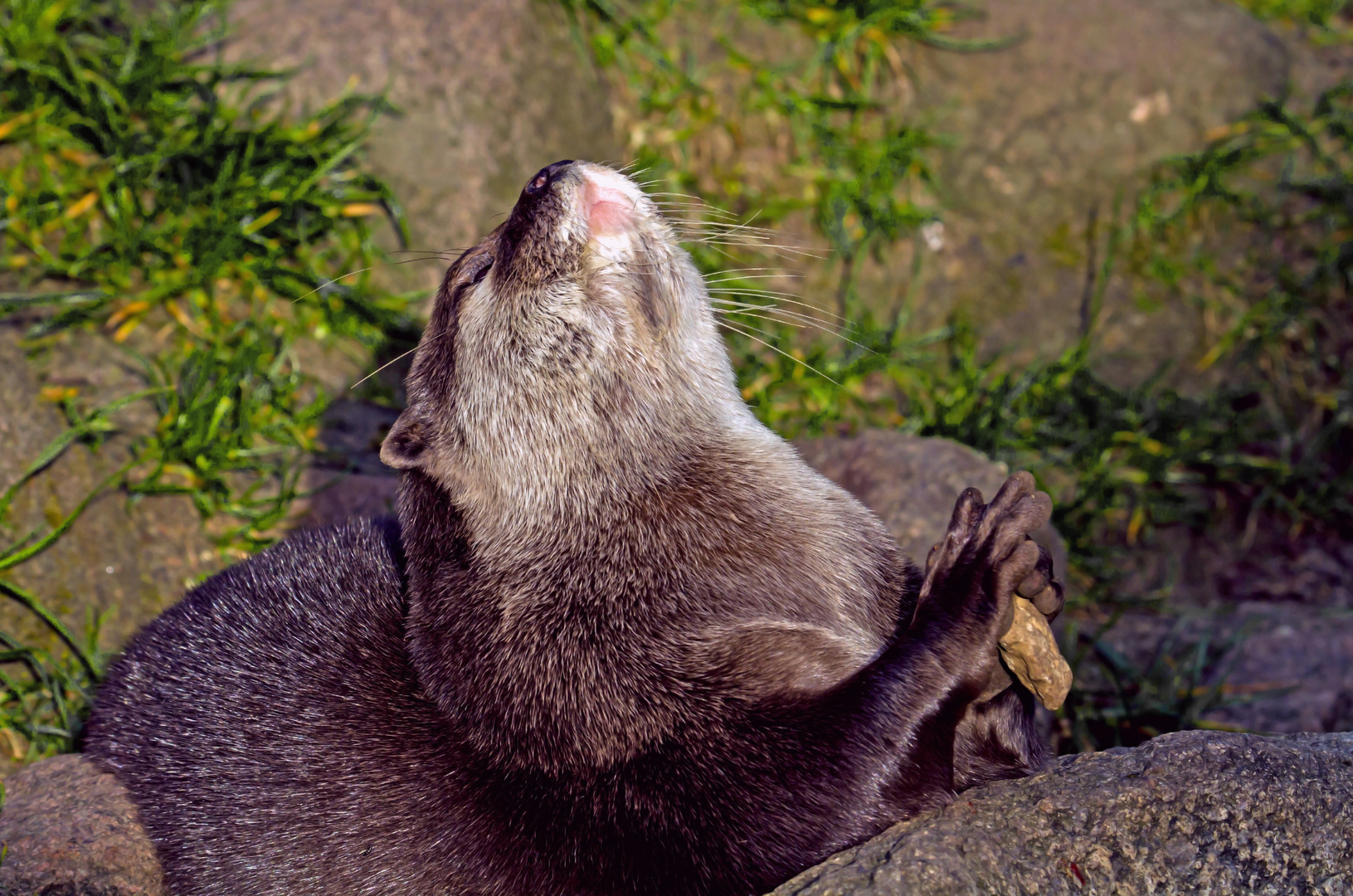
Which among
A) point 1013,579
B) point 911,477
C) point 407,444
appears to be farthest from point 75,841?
point 911,477

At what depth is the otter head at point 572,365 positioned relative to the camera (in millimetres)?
2018

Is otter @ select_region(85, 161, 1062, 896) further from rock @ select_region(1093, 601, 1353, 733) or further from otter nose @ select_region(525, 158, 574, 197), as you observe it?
rock @ select_region(1093, 601, 1353, 733)

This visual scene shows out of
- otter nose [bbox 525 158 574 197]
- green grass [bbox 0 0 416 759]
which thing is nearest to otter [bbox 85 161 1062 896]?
otter nose [bbox 525 158 574 197]

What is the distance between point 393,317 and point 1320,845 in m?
2.92

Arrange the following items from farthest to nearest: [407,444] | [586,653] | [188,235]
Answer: [188,235], [407,444], [586,653]

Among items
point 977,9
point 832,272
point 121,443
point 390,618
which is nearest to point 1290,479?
point 832,272

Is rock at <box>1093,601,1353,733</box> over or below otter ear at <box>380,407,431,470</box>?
below

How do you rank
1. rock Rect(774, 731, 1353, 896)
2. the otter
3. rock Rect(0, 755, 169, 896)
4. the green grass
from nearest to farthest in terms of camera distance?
rock Rect(774, 731, 1353, 896) < the otter < rock Rect(0, 755, 169, 896) < the green grass

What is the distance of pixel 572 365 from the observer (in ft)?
6.61

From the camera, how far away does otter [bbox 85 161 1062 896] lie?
1771 millimetres

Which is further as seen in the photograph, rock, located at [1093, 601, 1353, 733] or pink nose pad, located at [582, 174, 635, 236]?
rock, located at [1093, 601, 1353, 733]

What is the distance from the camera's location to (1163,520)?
3.67 meters

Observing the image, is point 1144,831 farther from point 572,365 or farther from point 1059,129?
point 1059,129

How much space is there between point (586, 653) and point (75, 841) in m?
1.01
